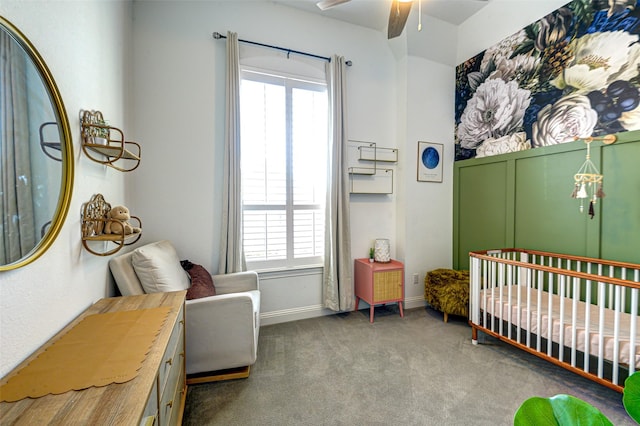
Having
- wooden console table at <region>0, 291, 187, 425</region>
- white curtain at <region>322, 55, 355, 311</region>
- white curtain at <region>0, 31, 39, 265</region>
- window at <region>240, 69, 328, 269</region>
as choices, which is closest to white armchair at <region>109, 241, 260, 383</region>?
wooden console table at <region>0, 291, 187, 425</region>

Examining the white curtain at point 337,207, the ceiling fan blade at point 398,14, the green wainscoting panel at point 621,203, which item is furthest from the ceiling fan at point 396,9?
the green wainscoting panel at point 621,203

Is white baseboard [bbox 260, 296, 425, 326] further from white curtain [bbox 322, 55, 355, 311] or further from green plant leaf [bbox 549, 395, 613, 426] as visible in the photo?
green plant leaf [bbox 549, 395, 613, 426]

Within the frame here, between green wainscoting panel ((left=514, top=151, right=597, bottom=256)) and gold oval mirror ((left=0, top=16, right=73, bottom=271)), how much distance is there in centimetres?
363

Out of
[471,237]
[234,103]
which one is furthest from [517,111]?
[234,103]

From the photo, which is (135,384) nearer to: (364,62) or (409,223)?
(409,223)

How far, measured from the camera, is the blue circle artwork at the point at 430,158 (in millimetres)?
3354

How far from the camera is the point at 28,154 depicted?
951 mm

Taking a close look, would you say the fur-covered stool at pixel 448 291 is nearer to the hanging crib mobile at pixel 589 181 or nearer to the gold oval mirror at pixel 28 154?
the hanging crib mobile at pixel 589 181

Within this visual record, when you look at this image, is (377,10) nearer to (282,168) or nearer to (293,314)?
(282,168)

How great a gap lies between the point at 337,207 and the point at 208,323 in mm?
1690

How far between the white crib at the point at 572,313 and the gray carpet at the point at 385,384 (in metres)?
0.17

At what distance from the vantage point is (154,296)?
162 centimetres

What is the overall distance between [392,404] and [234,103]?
277cm

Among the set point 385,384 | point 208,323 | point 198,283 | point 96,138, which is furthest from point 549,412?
point 198,283
